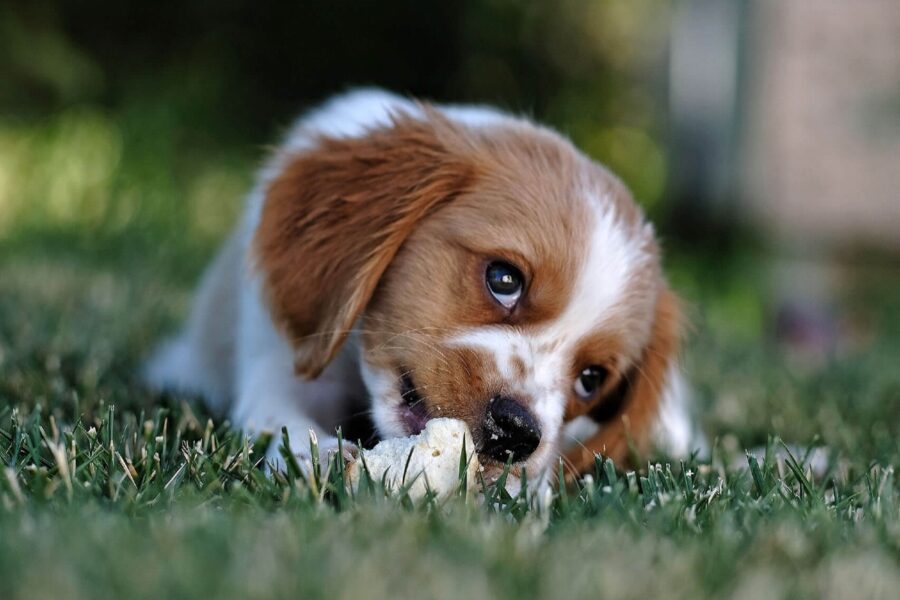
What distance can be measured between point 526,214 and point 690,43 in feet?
23.7

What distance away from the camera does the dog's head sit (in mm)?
2777

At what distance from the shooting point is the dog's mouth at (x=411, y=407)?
9.16 feet

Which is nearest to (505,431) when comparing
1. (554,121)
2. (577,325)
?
(577,325)

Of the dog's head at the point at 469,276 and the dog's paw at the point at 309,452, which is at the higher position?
the dog's head at the point at 469,276

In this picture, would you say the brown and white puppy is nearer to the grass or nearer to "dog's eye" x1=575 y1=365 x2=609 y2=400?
"dog's eye" x1=575 y1=365 x2=609 y2=400

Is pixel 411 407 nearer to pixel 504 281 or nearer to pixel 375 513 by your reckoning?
pixel 504 281

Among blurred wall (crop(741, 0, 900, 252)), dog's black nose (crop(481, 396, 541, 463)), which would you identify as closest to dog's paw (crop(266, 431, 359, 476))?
dog's black nose (crop(481, 396, 541, 463))

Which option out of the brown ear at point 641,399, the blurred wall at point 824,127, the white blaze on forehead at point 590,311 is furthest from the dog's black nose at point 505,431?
the blurred wall at point 824,127

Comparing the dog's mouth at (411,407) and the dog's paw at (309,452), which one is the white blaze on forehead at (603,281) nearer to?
the dog's mouth at (411,407)

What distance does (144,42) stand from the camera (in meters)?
10.6

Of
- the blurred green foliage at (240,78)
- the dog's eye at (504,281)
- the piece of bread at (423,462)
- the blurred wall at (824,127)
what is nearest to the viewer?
the piece of bread at (423,462)

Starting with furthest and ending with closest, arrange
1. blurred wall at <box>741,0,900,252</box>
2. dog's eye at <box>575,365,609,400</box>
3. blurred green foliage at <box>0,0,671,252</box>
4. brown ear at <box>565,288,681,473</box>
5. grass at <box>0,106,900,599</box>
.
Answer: blurred wall at <box>741,0,900,252</box>
blurred green foliage at <box>0,0,671,252</box>
brown ear at <box>565,288,681,473</box>
dog's eye at <box>575,365,609,400</box>
grass at <box>0,106,900,599</box>

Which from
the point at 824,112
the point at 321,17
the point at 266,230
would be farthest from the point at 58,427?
the point at 321,17

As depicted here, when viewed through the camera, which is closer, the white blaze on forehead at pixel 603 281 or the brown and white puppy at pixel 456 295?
the brown and white puppy at pixel 456 295
